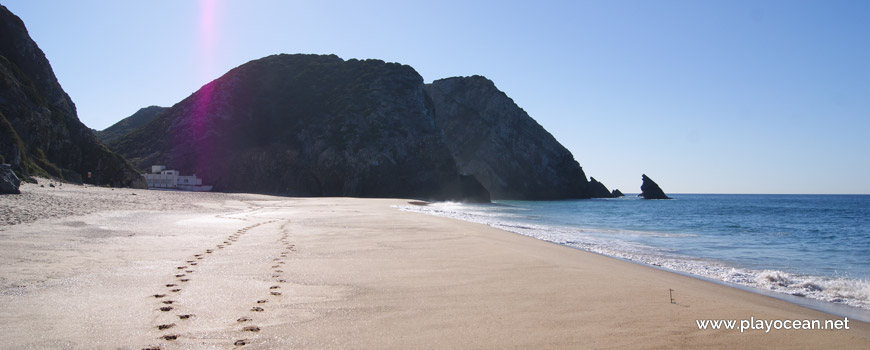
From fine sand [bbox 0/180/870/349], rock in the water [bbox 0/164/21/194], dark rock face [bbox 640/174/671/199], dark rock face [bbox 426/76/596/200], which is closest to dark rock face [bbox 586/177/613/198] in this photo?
dark rock face [bbox 426/76/596/200]

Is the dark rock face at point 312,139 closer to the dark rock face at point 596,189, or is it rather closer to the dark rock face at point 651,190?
the dark rock face at point 596,189

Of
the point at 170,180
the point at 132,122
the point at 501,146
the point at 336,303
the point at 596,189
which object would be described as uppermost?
the point at 132,122

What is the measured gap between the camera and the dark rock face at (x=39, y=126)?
3334 centimetres

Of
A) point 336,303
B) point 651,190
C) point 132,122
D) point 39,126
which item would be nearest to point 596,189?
point 651,190

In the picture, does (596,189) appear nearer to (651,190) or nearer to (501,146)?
(651,190)

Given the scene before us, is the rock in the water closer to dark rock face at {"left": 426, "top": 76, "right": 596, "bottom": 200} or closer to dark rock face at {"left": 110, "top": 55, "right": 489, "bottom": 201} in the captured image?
dark rock face at {"left": 110, "top": 55, "right": 489, "bottom": 201}

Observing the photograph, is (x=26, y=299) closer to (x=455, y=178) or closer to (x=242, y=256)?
(x=242, y=256)

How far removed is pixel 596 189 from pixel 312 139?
271 ft

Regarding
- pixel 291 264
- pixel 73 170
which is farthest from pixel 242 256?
pixel 73 170

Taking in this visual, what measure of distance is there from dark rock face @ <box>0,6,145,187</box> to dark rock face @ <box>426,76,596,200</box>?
69.9 m

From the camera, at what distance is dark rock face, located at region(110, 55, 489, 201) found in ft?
225

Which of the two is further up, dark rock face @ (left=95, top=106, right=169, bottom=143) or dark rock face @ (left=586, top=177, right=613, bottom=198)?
dark rock face @ (left=95, top=106, right=169, bottom=143)

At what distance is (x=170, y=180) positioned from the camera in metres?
62.5

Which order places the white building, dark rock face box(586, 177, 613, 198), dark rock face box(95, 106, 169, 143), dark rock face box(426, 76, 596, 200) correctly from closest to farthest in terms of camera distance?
the white building
dark rock face box(426, 76, 596, 200)
dark rock face box(95, 106, 169, 143)
dark rock face box(586, 177, 613, 198)
